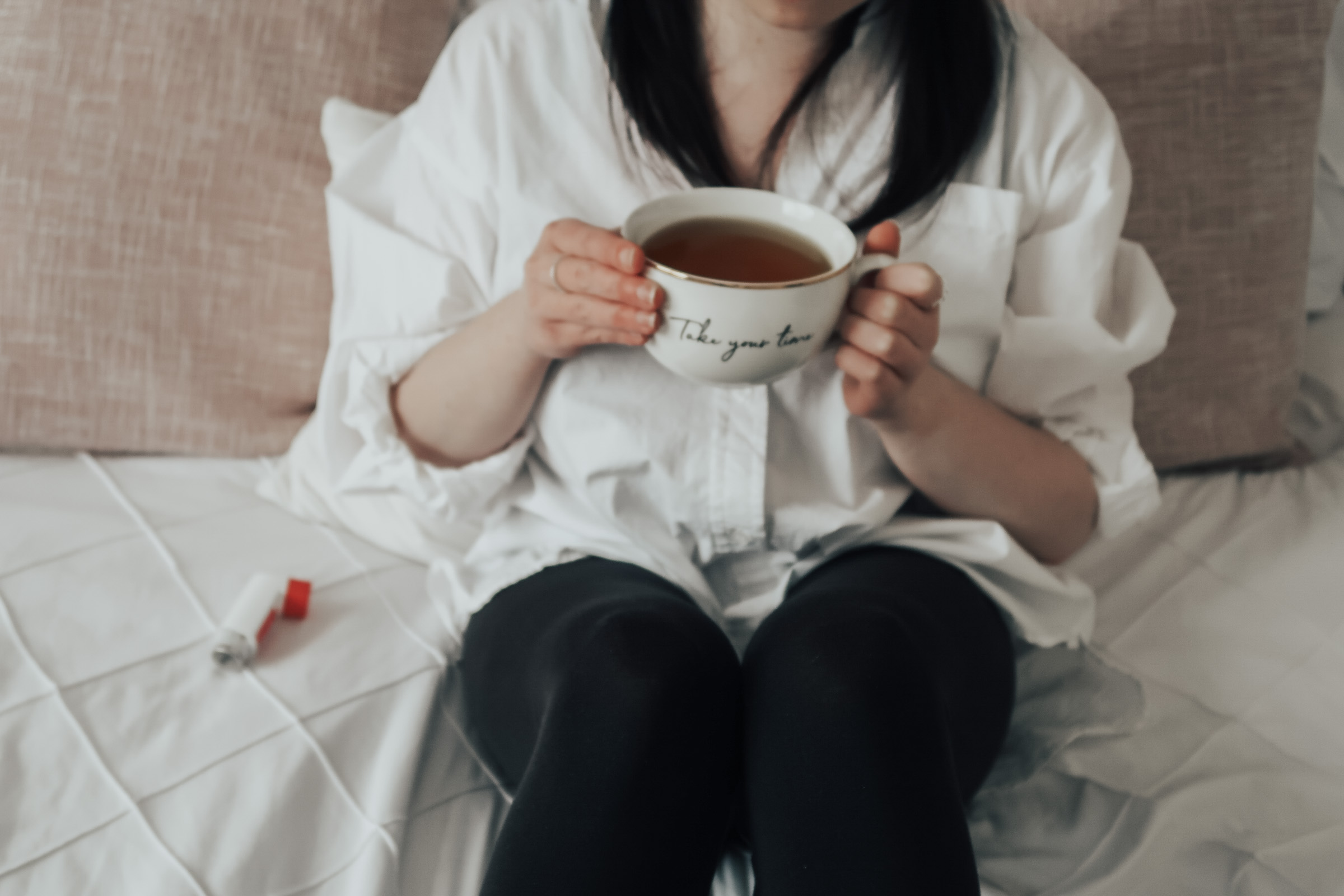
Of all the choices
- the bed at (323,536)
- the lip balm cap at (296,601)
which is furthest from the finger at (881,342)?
the lip balm cap at (296,601)

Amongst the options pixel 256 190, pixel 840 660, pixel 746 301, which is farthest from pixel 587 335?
pixel 256 190

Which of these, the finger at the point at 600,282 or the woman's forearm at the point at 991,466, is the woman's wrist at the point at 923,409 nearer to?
the woman's forearm at the point at 991,466

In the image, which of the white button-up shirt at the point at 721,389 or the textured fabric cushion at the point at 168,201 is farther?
the textured fabric cushion at the point at 168,201

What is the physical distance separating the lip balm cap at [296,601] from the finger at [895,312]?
19.7 inches

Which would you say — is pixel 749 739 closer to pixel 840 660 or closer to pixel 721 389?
pixel 840 660

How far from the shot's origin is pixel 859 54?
746 millimetres

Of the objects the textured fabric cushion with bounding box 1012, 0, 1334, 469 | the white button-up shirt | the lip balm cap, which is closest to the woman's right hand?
the white button-up shirt

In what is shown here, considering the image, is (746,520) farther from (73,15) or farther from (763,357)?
(73,15)

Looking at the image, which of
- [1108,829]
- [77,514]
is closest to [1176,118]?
[1108,829]

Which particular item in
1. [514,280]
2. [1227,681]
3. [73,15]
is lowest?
[1227,681]

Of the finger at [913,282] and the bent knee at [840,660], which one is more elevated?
the finger at [913,282]

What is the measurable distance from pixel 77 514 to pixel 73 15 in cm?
44

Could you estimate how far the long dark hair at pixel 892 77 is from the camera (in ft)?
2.32

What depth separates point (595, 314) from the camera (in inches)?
21.1
